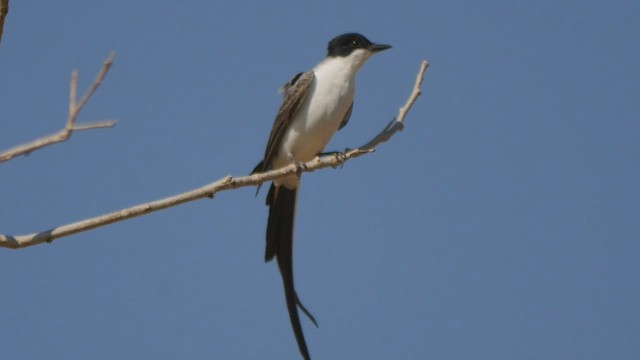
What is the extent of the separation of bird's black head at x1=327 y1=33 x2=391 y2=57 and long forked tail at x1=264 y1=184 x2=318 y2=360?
1.24 metres

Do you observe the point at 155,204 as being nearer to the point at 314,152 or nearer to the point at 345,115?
the point at 314,152

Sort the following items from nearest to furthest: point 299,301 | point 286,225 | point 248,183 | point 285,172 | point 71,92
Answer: point 71,92
point 248,183
point 285,172
point 299,301
point 286,225

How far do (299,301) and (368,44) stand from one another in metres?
2.45

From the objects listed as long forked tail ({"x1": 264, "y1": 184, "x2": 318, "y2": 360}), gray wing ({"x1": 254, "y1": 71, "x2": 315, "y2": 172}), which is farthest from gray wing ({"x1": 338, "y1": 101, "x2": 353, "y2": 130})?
long forked tail ({"x1": 264, "y1": 184, "x2": 318, "y2": 360})

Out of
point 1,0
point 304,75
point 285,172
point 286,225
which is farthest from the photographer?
point 304,75

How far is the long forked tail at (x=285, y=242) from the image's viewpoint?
204 inches

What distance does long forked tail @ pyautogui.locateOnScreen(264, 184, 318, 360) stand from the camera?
5172 mm

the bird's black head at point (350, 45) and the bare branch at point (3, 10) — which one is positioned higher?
the bird's black head at point (350, 45)

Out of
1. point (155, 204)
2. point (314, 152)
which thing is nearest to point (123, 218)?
point (155, 204)

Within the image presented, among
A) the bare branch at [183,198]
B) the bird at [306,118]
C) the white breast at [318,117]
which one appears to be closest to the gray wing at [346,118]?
the bird at [306,118]

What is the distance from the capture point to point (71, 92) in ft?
8.48

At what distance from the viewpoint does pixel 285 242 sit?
6012 millimetres

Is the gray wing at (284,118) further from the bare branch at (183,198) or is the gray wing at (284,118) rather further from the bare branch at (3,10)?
the bare branch at (3,10)

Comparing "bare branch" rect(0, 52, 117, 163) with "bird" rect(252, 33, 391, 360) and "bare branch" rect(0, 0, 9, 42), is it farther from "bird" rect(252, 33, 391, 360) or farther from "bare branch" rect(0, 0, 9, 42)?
"bird" rect(252, 33, 391, 360)
